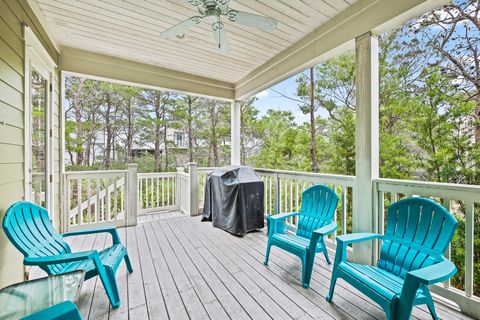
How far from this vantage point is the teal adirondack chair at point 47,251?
163cm

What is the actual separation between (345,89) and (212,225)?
4625 millimetres

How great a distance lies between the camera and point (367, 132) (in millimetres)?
2428

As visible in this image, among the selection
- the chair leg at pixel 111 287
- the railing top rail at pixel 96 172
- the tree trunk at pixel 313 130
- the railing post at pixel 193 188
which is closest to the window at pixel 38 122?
the railing top rail at pixel 96 172

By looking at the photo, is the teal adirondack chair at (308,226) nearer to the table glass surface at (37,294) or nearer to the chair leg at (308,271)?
the chair leg at (308,271)

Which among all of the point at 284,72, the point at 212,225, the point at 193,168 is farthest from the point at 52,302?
the point at 284,72

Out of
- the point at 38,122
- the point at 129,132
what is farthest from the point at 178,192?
the point at 129,132

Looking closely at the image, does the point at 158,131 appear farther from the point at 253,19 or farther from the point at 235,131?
the point at 253,19

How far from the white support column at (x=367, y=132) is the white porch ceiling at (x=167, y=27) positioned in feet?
2.06

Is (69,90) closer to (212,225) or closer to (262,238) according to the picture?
(212,225)

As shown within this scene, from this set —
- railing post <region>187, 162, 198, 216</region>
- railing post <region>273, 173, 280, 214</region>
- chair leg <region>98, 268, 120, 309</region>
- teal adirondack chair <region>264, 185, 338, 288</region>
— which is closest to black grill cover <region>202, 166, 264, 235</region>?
railing post <region>273, 173, 280, 214</region>

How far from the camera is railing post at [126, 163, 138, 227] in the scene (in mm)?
3916

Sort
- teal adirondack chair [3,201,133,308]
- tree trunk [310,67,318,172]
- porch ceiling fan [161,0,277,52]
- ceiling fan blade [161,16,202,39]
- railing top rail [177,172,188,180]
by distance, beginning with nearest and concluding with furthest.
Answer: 1. teal adirondack chair [3,201,133,308]
2. porch ceiling fan [161,0,277,52]
3. ceiling fan blade [161,16,202,39]
4. railing top rail [177,172,188,180]
5. tree trunk [310,67,318,172]

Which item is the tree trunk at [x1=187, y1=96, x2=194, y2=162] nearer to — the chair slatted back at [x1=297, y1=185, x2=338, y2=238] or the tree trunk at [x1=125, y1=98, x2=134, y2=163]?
the tree trunk at [x1=125, y1=98, x2=134, y2=163]

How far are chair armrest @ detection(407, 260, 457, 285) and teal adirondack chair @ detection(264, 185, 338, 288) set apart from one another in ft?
2.69
